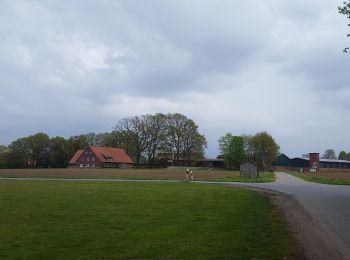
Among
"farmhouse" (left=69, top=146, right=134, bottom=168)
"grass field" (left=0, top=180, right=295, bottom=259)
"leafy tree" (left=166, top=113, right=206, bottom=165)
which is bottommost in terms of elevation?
"grass field" (left=0, top=180, right=295, bottom=259)

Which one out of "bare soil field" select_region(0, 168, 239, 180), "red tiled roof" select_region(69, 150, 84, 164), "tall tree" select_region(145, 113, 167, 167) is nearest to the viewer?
"bare soil field" select_region(0, 168, 239, 180)

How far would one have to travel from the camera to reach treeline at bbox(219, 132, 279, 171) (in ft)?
457

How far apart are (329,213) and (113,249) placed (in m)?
9.99

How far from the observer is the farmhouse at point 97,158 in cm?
14900

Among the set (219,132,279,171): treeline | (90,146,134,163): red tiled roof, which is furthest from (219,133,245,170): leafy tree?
(90,146,134,163): red tiled roof

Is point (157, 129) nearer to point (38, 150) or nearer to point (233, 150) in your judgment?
point (233, 150)

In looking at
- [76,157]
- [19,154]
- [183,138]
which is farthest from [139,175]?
[19,154]

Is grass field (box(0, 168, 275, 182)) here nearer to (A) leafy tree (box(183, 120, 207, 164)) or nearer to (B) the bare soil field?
(B) the bare soil field

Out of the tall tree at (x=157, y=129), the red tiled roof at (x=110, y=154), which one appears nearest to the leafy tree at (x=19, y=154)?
the red tiled roof at (x=110, y=154)

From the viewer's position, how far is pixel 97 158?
148 m

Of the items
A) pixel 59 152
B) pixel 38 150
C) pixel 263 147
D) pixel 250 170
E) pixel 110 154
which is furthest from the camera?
pixel 59 152

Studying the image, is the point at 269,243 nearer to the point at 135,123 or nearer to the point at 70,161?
the point at 135,123

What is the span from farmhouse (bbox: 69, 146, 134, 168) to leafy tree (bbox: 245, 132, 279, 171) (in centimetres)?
3967

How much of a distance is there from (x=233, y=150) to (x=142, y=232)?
430 ft
